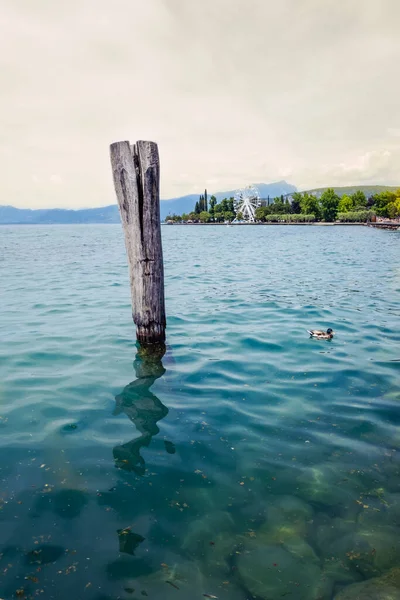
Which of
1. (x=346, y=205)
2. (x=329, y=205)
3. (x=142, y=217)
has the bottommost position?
(x=142, y=217)

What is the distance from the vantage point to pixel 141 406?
285 inches

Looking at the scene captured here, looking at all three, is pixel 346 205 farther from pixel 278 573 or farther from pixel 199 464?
pixel 278 573

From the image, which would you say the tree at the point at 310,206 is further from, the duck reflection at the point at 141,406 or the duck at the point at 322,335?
the duck reflection at the point at 141,406

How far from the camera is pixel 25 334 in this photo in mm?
11547

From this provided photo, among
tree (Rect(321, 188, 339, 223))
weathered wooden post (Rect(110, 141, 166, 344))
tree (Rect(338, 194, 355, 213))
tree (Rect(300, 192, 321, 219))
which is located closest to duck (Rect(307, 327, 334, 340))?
weathered wooden post (Rect(110, 141, 166, 344))

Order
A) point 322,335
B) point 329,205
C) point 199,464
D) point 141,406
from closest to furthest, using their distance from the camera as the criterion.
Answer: point 199,464 < point 141,406 < point 322,335 < point 329,205

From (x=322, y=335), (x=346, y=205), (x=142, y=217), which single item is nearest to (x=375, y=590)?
(x=142, y=217)

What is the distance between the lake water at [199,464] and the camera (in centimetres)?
394

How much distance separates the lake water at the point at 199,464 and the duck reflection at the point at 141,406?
4 cm

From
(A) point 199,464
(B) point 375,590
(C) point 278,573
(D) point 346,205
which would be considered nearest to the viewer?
(B) point 375,590

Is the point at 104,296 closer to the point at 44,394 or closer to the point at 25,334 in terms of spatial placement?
the point at 25,334

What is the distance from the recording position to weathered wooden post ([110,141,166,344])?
806 centimetres

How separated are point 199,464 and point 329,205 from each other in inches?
7418

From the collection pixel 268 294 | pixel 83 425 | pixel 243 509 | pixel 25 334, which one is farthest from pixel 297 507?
pixel 268 294
